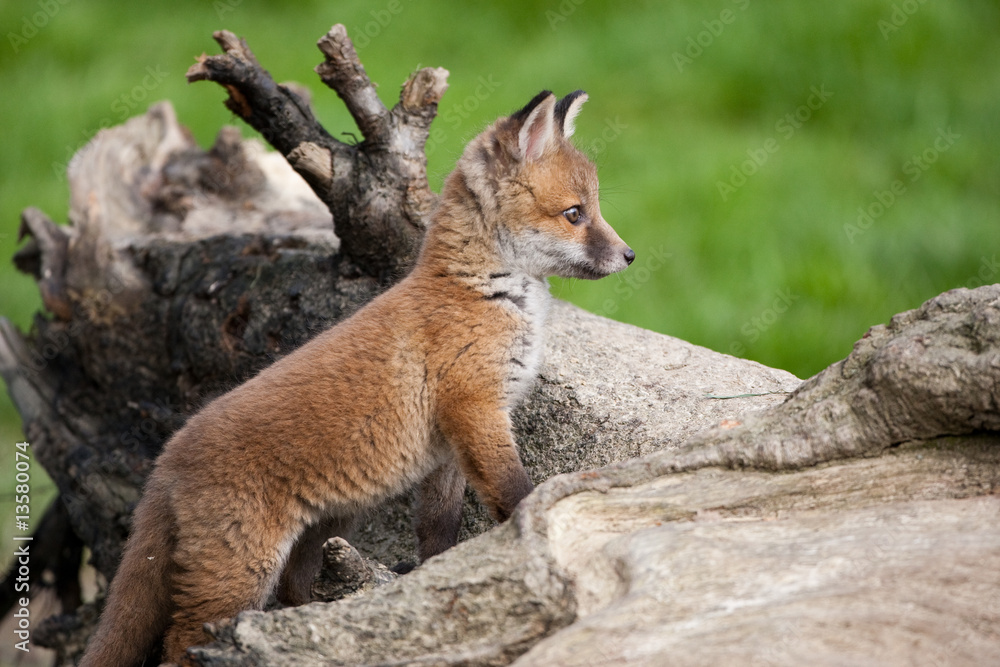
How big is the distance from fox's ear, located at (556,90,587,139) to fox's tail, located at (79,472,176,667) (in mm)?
2808

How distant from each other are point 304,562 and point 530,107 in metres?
2.67

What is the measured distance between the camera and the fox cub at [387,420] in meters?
4.32

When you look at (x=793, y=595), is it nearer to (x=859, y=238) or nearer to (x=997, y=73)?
(x=859, y=238)

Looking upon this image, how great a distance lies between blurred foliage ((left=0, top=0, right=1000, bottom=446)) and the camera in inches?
380

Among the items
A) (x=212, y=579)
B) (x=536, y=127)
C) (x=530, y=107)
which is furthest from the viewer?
(x=536, y=127)

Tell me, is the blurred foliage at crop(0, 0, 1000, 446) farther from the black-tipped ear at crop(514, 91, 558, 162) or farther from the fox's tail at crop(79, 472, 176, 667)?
the fox's tail at crop(79, 472, 176, 667)

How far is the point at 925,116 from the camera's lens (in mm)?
11602

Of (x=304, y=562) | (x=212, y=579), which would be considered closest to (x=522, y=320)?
(x=304, y=562)

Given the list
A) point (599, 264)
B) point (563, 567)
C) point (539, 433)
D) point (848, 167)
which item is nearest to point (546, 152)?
point (599, 264)

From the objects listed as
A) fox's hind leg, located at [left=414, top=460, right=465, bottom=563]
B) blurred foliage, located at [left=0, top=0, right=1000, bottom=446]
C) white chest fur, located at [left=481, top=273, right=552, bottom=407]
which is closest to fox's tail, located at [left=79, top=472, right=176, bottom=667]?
fox's hind leg, located at [left=414, top=460, right=465, bottom=563]

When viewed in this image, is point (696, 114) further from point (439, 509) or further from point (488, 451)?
point (488, 451)

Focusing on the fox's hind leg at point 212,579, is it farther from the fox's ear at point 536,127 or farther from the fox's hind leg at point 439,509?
the fox's ear at point 536,127

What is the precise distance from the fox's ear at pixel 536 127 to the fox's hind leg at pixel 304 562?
2.18 metres

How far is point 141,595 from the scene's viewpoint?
4.50 m
